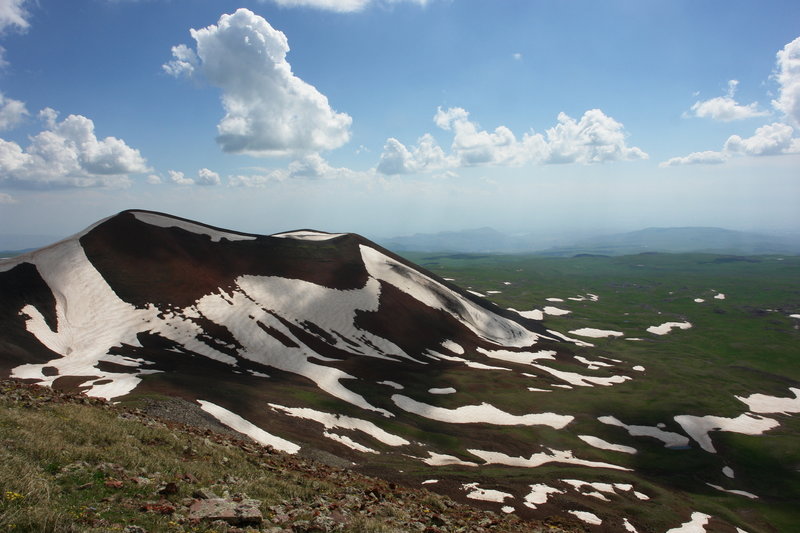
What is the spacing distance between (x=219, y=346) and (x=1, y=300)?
33.1 m

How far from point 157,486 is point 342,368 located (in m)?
58.9

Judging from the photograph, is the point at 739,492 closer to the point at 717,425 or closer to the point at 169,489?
the point at 717,425

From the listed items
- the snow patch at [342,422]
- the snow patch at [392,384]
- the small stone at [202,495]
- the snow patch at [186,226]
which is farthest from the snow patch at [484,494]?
the snow patch at [186,226]

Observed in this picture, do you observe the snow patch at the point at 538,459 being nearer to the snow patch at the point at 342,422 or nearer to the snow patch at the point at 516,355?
the snow patch at the point at 342,422

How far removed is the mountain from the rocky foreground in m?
15.2

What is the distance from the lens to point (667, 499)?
46.6m

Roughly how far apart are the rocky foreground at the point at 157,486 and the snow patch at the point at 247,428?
49.0 feet

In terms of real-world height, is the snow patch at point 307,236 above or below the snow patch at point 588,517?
above

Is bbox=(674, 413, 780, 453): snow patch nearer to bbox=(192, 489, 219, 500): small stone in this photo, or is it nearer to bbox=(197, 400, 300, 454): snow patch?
bbox=(197, 400, 300, 454): snow patch

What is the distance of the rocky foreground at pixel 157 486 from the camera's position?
12164 millimetres

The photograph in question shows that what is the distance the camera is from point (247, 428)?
42.3 metres

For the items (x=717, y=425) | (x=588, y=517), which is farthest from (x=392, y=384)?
(x=717, y=425)

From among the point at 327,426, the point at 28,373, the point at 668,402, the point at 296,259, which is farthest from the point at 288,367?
the point at 668,402

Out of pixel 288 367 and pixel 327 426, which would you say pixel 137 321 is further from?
pixel 327 426
